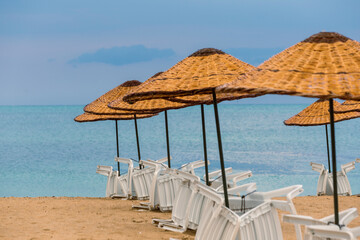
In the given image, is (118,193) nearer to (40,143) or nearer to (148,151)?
(148,151)

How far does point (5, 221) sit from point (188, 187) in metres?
2.73

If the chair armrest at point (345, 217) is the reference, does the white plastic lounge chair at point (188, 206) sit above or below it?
below

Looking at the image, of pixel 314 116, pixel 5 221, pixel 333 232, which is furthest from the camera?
pixel 314 116

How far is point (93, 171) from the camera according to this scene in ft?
95.2

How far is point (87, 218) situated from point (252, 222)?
368cm

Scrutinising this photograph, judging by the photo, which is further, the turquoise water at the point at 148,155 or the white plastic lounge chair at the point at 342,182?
the turquoise water at the point at 148,155

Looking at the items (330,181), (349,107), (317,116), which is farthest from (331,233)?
(317,116)

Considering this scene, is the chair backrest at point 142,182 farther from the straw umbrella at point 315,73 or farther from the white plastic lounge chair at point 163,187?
the straw umbrella at point 315,73

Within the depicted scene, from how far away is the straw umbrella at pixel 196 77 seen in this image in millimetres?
4989

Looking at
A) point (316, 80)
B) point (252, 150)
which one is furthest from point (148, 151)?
point (316, 80)

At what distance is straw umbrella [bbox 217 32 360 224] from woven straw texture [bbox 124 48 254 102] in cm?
112

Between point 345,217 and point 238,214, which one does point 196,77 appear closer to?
point 238,214

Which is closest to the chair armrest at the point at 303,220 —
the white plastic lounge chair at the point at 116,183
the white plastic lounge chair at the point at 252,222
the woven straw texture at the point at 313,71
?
the white plastic lounge chair at the point at 252,222

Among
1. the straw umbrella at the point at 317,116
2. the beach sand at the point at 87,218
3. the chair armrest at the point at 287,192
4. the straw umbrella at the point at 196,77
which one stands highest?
the straw umbrella at the point at 196,77
